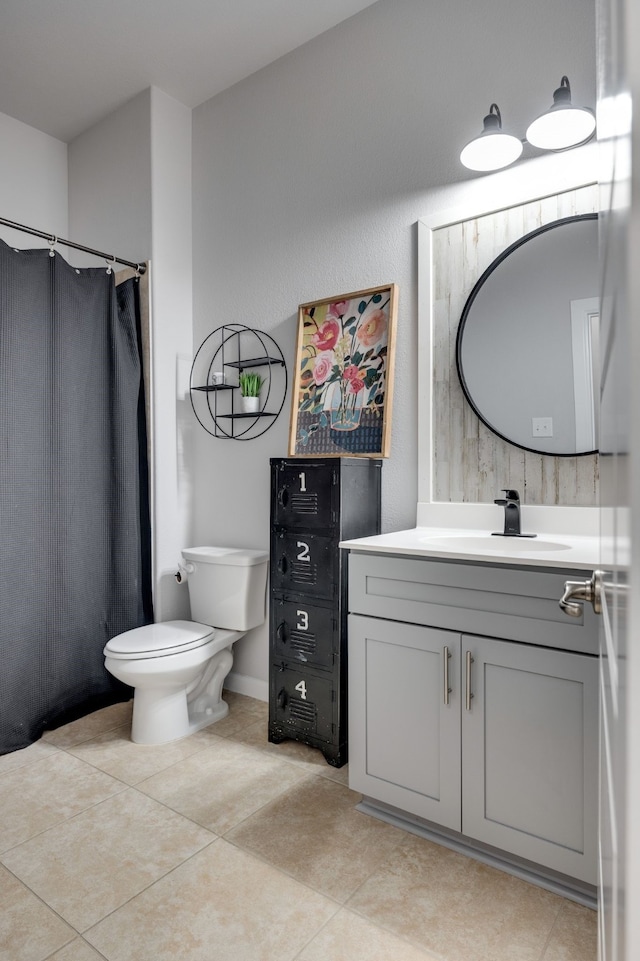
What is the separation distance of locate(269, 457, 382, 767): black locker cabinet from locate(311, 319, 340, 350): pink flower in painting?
1.85ft

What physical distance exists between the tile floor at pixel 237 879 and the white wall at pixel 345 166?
86 cm

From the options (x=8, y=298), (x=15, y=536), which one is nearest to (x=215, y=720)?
(x=15, y=536)

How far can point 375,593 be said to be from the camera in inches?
70.9

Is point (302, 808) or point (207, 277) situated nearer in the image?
point (302, 808)

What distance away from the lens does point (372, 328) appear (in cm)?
235

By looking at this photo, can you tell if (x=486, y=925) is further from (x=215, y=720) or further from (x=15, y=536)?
(x=15, y=536)

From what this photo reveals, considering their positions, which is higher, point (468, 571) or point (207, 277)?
point (207, 277)

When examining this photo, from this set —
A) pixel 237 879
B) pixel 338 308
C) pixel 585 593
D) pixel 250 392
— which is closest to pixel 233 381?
pixel 250 392

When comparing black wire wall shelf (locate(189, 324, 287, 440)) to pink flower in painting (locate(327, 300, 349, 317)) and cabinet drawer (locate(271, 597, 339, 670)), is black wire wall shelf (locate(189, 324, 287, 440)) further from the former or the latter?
cabinet drawer (locate(271, 597, 339, 670))

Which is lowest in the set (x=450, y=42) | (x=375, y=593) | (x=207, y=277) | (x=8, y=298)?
(x=375, y=593)

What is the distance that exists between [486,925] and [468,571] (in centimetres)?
83

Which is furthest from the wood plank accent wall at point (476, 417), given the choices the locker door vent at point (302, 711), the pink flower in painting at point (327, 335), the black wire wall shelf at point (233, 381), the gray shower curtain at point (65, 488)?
the gray shower curtain at point (65, 488)

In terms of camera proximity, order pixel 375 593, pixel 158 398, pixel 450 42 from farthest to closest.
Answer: pixel 158 398 → pixel 450 42 → pixel 375 593

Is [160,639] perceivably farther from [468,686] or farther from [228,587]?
[468,686]
